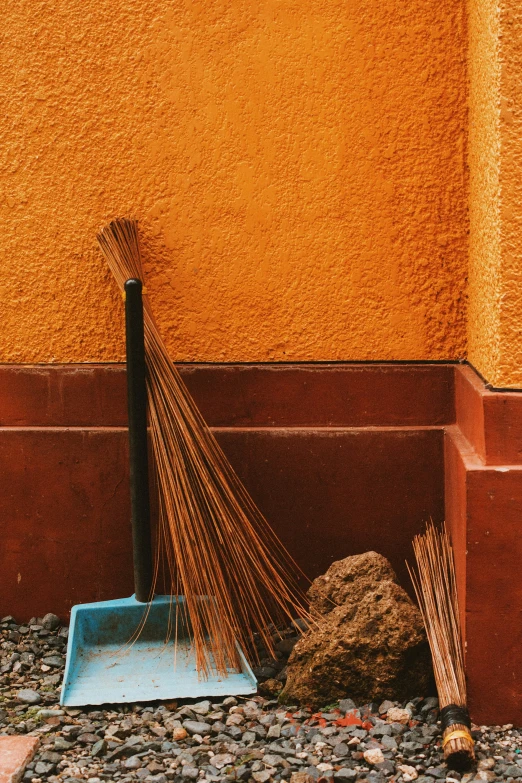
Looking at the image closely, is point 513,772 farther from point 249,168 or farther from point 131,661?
point 249,168

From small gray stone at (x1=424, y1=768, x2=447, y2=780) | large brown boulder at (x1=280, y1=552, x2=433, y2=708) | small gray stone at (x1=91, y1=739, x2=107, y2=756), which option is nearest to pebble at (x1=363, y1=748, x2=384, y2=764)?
small gray stone at (x1=424, y1=768, x2=447, y2=780)

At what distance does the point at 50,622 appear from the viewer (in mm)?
2820

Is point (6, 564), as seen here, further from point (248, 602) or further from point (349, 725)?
point (349, 725)

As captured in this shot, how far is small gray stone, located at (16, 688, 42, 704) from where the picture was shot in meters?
2.40

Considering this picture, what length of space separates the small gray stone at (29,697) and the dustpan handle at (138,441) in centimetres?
40

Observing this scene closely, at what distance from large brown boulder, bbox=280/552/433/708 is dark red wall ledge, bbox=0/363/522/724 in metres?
0.37

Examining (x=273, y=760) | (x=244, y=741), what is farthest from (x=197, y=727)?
(x=273, y=760)

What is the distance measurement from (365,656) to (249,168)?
4.83 feet

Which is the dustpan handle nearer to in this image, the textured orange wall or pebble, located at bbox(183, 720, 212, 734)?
the textured orange wall

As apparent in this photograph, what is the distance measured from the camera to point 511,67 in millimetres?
2088

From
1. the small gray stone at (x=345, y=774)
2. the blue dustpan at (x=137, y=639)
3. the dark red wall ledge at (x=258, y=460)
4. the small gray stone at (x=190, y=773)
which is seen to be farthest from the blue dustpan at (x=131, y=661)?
the small gray stone at (x=345, y=774)

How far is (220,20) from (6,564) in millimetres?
1851

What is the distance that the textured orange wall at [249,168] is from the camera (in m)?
2.62

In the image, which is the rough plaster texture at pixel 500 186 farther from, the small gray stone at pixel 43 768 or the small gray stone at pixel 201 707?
the small gray stone at pixel 43 768
